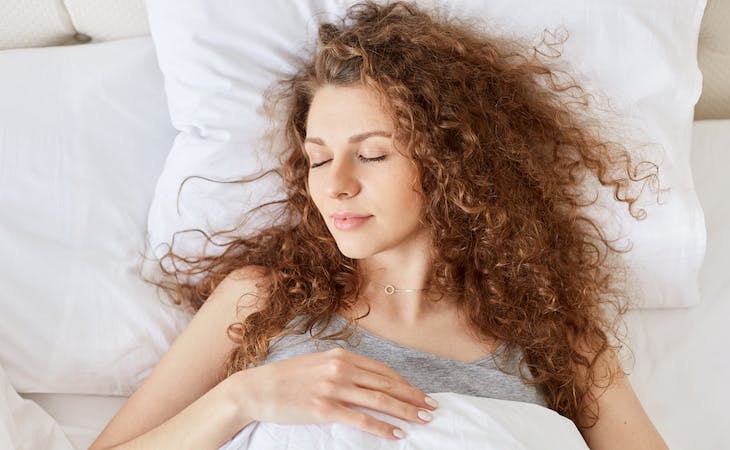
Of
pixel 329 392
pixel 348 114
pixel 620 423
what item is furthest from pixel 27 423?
pixel 620 423

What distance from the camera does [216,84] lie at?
61.9 inches

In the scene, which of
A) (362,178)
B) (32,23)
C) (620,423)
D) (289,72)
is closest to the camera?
(362,178)

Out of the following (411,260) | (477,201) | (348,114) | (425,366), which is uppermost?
(348,114)

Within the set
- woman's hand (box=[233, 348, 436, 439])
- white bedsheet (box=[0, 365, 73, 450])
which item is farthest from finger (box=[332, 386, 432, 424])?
white bedsheet (box=[0, 365, 73, 450])

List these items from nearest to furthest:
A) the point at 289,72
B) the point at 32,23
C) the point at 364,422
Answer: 1. the point at 364,422
2. the point at 289,72
3. the point at 32,23

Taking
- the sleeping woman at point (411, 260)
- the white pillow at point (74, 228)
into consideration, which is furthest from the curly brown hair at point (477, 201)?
the white pillow at point (74, 228)

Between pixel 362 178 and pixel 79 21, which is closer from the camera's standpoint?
pixel 362 178

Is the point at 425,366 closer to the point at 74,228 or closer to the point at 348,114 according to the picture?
the point at 348,114

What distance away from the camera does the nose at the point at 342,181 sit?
1345 millimetres

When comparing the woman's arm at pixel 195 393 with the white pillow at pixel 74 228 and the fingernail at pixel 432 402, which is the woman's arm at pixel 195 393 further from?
the fingernail at pixel 432 402

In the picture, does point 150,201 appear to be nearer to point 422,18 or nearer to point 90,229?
point 90,229

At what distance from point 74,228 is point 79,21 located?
0.48m

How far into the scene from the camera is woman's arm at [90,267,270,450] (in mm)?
1299

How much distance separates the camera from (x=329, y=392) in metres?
1.27
